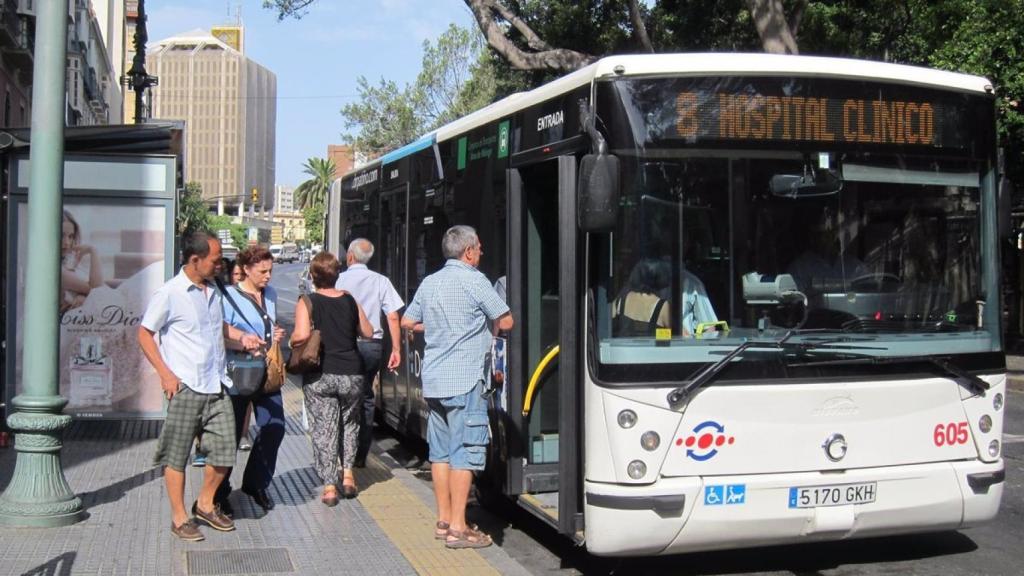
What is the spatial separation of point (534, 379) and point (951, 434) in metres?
2.33

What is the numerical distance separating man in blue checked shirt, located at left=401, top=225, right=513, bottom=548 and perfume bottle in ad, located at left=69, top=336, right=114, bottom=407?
15.5 feet

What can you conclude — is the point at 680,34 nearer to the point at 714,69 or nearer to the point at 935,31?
the point at 935,31

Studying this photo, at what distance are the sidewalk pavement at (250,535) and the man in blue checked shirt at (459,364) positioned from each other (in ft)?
1.46

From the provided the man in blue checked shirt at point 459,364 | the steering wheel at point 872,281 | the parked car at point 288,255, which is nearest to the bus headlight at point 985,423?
the steering wheel at point 872,281

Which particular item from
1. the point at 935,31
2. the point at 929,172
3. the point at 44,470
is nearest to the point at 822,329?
the point at 929,172

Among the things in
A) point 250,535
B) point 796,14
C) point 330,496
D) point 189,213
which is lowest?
point 250,535

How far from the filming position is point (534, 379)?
260 inches

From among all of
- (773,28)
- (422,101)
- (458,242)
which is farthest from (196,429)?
(422,101)

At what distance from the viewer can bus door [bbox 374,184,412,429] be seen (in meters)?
9.77

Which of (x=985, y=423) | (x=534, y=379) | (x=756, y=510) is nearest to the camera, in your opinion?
(x=756, y=510)

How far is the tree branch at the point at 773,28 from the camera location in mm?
16922

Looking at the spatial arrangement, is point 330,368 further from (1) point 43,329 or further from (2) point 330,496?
(1) point 43,329

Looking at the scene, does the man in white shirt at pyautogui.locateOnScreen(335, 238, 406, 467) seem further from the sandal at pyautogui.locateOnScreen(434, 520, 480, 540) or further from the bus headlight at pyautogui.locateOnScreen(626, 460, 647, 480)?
the bus headlight at pyautogui.locateOnScreen(626, 460, 647, 480)

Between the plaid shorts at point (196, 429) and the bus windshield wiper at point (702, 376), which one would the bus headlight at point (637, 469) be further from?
the plaid shorts at point (196, 429)
